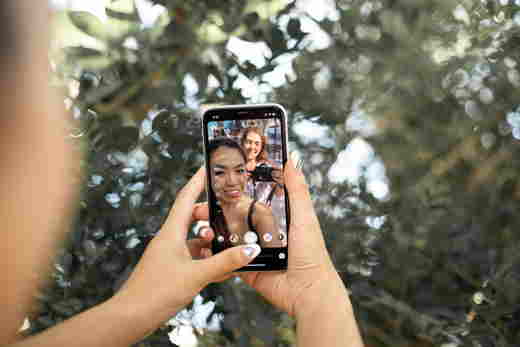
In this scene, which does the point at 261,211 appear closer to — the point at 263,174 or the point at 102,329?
the point at 263,174

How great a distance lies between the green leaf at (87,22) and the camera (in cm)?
131

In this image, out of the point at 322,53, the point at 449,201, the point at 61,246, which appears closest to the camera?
the point at 61,246

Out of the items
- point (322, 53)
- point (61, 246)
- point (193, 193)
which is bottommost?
point (61, 246)

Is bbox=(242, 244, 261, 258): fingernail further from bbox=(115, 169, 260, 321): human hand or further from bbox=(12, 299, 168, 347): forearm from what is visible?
bbox=(12, 299, 168, 347): forearm

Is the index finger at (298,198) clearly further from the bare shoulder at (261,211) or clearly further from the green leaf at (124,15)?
the green leaf at (124,15)

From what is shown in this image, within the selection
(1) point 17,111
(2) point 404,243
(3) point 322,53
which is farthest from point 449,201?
(1) point 17,111

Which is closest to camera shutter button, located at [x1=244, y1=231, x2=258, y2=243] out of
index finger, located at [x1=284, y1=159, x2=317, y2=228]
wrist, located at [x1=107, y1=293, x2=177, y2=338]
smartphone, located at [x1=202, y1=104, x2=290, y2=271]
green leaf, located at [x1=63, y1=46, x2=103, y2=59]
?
smartphone, located at [x1=202, y1=104, x2=290, y2=271]

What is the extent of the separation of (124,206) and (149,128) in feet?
0.72

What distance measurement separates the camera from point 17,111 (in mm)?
771

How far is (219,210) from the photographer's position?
128cm

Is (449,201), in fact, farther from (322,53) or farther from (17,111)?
(17,111)

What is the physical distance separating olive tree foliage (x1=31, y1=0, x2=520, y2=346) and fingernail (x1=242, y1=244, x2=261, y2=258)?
26cm

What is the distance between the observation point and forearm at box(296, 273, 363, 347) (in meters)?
1.08

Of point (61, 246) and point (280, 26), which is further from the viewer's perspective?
point (280, 26)
